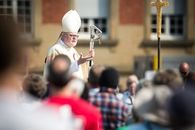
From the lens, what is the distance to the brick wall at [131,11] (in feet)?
87.8

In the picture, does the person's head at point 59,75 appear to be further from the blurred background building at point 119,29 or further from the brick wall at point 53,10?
the brick wall at point 53,10

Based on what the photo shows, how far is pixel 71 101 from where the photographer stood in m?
5.10

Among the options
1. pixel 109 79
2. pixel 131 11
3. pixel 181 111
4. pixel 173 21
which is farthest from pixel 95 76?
pixel 173 21

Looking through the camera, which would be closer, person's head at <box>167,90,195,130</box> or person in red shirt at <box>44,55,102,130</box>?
person's head at <box>167,90,195,130</box>

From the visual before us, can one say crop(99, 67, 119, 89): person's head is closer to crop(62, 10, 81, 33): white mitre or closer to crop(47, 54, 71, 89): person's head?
crop(47, 54, 71, 89): person's head

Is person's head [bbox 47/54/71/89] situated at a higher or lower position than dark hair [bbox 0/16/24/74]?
lower

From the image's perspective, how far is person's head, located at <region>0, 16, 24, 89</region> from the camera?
430cm

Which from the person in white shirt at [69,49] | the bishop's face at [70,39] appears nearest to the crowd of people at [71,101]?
the person in white shirt at [69,49]

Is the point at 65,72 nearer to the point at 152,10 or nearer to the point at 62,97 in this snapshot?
the point at 62,97

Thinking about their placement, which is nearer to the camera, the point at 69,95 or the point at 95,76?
the point at 69,95

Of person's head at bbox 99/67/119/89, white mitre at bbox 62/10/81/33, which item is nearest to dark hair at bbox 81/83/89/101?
person's head at bbox 99/67/119/89

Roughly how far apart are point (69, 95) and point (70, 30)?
5616 millimetres

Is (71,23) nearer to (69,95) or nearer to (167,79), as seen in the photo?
(167,79)

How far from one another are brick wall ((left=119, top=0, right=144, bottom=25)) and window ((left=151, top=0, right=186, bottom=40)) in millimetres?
470
